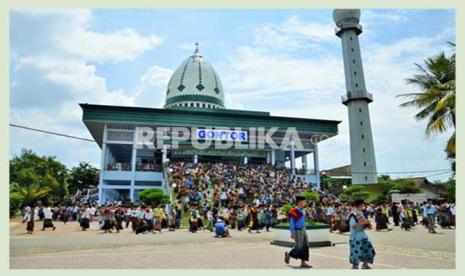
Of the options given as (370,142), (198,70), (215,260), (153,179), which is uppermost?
(198,70)

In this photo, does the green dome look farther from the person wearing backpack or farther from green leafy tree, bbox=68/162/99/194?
the person wearing backpack

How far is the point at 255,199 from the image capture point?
24875 mm

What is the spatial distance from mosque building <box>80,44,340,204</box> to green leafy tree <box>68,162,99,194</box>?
26.9ft

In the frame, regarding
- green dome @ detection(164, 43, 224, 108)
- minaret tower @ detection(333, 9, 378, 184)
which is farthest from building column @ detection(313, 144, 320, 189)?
green dome @ detection(164, 43, 224, 108)

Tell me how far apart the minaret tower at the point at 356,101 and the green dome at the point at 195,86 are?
16.1 meters

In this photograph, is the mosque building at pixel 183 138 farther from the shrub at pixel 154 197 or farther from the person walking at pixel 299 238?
the person walking at pixel 299 238

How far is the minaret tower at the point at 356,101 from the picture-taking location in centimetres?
4281

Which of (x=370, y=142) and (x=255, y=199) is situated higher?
(x=370, y=142)

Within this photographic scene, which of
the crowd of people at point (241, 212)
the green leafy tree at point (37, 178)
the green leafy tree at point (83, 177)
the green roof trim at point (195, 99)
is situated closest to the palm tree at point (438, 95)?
the crowd of people at point (241, 212)

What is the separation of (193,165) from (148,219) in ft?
50.9

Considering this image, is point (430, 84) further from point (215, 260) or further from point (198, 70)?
point (198, 70)

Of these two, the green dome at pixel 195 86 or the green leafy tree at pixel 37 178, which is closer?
the green leafy tree at pixel 37 178

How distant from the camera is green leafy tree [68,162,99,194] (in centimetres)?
5044

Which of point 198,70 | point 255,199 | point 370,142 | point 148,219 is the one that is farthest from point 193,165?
point 370,142
